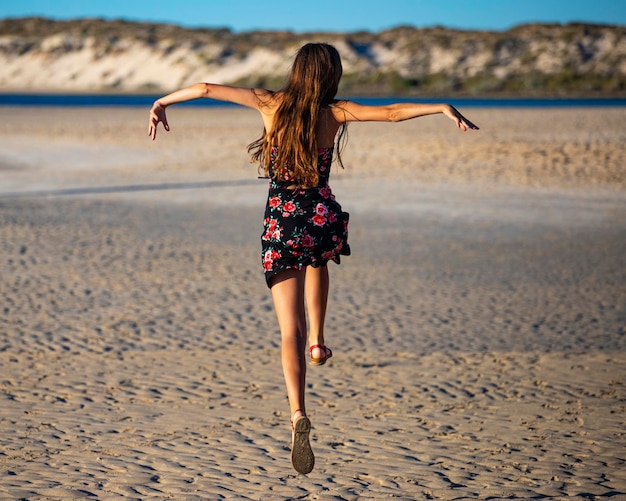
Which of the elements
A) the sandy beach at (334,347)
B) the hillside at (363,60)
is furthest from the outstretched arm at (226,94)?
the hillside at (363,60)

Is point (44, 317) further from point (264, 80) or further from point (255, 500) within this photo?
point (264, 80)

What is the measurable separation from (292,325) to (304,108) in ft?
2.93

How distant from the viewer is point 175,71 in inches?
3605

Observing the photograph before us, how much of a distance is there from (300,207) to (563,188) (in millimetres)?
14536

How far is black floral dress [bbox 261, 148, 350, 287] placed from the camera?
13.3 feet

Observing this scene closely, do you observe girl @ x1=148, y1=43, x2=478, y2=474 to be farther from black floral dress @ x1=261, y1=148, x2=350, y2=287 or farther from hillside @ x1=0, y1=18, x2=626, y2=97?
hillside @ x1=0, y1=18, x2=626, y2=97

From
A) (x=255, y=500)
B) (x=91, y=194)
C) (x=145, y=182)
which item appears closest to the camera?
(x=255, y=500)

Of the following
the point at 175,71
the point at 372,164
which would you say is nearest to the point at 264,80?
the point at 175,71

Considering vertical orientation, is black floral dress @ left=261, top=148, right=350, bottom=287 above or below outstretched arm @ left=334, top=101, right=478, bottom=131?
below

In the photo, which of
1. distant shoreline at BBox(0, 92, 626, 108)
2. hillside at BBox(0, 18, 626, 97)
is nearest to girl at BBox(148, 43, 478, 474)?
distant shoreline at BBox(0, 92, 626, 108)

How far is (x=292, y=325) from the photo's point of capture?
4.12 meters

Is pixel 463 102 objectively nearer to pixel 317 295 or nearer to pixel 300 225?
pixel 317 295

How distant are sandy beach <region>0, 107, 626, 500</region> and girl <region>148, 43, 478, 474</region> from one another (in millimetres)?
1016

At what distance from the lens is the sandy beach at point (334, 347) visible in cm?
500
